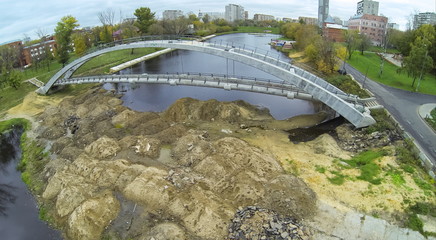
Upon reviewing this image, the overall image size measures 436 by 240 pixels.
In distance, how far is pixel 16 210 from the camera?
21.2 m

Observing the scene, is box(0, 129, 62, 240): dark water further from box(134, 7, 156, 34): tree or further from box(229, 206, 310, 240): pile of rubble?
box(134, 7, 156, 34): tree

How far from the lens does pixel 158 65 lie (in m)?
65.4

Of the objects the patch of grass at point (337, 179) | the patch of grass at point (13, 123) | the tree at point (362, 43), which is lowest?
the patch of grass at point (337, 179)

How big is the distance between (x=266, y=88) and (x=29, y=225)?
24532 millimetres

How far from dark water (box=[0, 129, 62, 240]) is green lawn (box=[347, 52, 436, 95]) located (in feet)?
136

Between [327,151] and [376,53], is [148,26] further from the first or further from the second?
[327,151]

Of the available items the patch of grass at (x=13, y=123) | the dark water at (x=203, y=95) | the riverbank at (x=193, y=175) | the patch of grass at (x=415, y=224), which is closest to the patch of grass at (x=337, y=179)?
the riverbank at (x=193, y=175)

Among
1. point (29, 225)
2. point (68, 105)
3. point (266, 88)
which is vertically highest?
point (266, 88)

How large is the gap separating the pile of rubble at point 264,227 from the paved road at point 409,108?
525 inches

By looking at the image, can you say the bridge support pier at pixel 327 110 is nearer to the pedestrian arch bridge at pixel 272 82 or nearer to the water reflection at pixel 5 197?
the pedestrian arch bridge at pixel 272 82

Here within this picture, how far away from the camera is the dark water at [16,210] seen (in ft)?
61.5

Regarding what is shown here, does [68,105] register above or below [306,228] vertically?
above

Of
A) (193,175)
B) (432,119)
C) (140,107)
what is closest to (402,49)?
(432,119)

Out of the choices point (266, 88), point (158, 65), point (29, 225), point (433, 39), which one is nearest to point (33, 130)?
point (29, 225)
